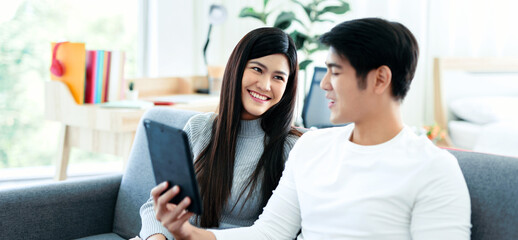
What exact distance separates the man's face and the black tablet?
0.33 m

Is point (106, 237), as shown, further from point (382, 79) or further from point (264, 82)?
point (382, 79)

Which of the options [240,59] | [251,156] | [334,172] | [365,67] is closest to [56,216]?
[251,156]

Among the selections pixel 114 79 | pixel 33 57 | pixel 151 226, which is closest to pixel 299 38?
pixel 114 79

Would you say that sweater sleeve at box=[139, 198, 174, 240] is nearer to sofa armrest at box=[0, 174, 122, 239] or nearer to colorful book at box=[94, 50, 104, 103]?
sofa armrest at box=[0, 174, 122, 239]

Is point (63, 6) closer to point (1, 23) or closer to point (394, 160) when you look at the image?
point (1, 23)

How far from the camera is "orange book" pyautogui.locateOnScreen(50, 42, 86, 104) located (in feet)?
8.21

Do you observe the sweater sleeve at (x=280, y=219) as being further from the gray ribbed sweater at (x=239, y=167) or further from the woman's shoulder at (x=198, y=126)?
the woman's shoulder at (x=198, y=126)

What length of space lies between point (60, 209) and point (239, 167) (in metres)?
0.63

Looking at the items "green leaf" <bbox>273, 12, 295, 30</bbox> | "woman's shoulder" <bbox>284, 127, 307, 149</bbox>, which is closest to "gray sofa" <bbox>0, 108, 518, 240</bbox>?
"woman's shoulder" <bbox>284, 127, 307, 149</bbox>

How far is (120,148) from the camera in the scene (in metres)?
2.54

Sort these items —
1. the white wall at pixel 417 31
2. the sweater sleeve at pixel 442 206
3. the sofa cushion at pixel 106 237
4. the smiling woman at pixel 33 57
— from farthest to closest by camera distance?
the white wall at pixel 417 31
the smiling woman at pixel 33 57
the sofa cushion at pixel 106 237
the sweater sleeve at pixel 442 206

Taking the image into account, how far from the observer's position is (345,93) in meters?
1.06

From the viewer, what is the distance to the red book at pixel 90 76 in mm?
2543

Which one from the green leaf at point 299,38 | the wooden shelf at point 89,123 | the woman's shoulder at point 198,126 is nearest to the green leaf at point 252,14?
the green leaf at point 299,38
